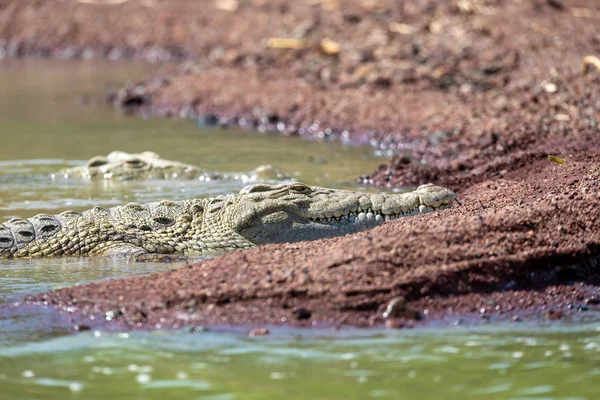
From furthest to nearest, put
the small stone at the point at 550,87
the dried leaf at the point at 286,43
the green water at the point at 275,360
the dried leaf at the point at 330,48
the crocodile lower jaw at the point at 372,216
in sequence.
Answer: the dried leaf at the point at 286,43 → the dried leaf at the point at 330,48 → the small stone at the point at 550,87 → the crocodile lower jaw at the point at 372,216 → the green water at the point at 275,360

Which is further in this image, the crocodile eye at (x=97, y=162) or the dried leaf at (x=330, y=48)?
the dried leaf at (x=330, y=48)

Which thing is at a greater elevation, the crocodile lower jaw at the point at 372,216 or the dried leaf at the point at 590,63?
the dried leaf at the point at 590,63

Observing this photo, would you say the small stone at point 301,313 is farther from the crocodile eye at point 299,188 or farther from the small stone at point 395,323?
the crocodile eye at point 299,188

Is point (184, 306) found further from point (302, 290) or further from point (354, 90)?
point (354, 90)

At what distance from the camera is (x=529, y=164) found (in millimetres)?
10305

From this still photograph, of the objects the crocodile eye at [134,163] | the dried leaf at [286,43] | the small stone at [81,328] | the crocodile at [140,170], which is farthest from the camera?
the dried leaf at [286,43]

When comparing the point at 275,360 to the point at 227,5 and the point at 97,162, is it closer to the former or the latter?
the point at 97,162

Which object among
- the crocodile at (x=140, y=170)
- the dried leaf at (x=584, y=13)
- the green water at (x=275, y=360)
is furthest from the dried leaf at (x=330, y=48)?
the green water at (x=275, y=360)

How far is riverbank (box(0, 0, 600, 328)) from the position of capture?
21.0 feet

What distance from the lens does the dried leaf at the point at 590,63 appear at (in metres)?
13.7

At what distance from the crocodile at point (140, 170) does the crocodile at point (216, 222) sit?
3.30 metres

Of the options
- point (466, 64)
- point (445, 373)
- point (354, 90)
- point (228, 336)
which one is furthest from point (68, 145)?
point (445, 373)

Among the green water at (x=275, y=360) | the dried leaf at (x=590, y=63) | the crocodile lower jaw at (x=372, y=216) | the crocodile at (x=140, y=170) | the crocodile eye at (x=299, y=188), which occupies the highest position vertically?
the dried leaf at (x=590, y=63)

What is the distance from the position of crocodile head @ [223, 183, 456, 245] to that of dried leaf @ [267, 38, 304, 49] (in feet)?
41.6
